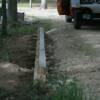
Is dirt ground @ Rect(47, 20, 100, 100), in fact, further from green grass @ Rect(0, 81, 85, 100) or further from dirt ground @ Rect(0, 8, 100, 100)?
green grass @ Rect(0, 81, 85, 100)

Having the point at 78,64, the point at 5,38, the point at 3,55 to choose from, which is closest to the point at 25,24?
the point at 5,38

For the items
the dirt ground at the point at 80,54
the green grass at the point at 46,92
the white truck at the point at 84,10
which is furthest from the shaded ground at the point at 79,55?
the white truck at the point at 84,10

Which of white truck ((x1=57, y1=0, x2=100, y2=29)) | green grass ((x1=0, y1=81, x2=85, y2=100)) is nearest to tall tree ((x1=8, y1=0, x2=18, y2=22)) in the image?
white truck ((x1=57, y1=0, x2=100, y2=29))

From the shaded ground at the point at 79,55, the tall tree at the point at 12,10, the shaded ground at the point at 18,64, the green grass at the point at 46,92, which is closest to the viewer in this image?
the green grass at the point at 46,92

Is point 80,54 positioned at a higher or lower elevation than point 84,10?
lower

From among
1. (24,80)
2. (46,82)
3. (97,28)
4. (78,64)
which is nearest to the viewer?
(46,82)

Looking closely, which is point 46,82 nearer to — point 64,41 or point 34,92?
point 34,92

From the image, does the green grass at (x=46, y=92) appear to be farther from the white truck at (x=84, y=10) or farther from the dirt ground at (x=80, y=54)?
the white truck at (x=84, y=10)

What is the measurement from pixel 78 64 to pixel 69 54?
1.58 m

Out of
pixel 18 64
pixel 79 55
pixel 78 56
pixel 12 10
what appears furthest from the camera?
pixel 12 10

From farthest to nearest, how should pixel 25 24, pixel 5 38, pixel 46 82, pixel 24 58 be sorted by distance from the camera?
pixel 25 24 < pixel 5 38 < pixel 24 58 < pixel 46 82

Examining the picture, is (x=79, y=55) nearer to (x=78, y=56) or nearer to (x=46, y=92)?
(x=78, y=56)

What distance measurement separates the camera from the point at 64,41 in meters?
15.7

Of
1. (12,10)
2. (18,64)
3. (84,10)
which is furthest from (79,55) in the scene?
(12,10)
